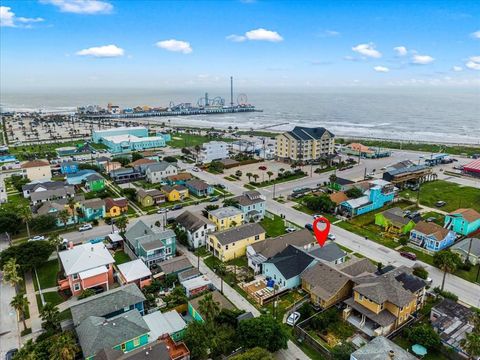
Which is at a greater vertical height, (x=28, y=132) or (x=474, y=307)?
(x=28, y=132)

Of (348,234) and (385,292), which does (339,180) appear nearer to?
(348,234)

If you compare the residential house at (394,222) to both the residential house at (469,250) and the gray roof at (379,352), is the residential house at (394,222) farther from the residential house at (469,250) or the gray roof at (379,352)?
the gray roof at (379,352)

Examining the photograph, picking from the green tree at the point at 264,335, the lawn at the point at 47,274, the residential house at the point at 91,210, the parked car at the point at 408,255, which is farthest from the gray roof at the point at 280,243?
the residential house at the point at 91,210

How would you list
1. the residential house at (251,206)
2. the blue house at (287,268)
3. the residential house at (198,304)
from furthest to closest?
the residential house at (251,206) < the blue house at (287,268) < the residential house at (198,304)

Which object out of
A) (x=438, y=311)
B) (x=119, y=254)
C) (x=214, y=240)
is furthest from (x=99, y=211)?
(x=438, y=311)

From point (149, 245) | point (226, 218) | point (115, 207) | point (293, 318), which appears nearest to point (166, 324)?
point (293, 318)

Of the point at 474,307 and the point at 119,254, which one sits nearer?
the point at 474,307
